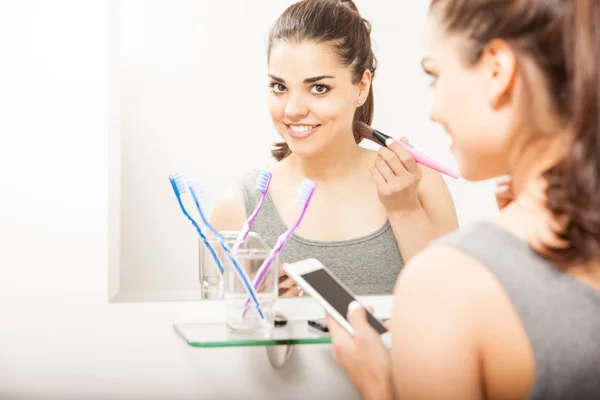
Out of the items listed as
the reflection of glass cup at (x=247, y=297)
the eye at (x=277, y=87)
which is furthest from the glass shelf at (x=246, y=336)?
the eye at (x=277, y=87)

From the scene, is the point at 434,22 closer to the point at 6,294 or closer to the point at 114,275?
the point at 114,275

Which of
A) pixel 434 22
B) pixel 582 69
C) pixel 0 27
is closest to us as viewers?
pixel 582 69

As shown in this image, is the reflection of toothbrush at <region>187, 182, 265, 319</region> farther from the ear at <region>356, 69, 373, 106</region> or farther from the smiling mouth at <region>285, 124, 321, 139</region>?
the ear at <region>356, 69, 373, 106</region>

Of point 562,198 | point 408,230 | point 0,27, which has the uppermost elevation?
point 0,27

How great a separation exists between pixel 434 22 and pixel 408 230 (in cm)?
42

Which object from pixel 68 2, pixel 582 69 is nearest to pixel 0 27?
pixel 68 2

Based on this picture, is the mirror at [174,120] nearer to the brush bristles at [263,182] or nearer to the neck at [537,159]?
the brush bristles at [263,182]

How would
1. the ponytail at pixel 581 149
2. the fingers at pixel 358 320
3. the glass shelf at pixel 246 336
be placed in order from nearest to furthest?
the ponytail at pixel 581 149
the fingers at pixel 358 320
the glass shelf at pixel 246 336

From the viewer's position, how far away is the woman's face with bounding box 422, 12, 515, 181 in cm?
57

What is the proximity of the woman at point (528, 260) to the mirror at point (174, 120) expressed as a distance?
0.43 m

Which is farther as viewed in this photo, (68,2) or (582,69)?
(68,2)

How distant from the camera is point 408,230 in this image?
97 centimetres

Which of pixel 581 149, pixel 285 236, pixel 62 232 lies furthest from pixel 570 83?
pixel 62 232

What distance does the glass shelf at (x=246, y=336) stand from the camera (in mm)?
793
